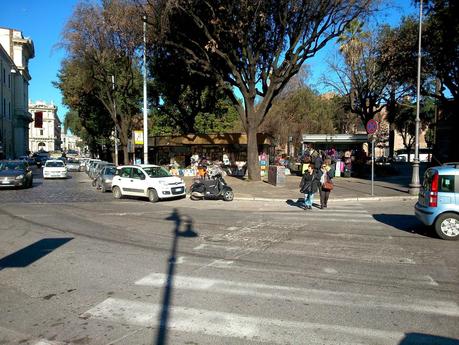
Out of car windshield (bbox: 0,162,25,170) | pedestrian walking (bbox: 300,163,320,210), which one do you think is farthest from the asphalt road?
car windshield (bbox: 0,162,25,170)

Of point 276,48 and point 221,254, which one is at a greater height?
point 276,48

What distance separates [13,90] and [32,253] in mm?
91861

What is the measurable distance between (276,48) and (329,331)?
71.4 feet

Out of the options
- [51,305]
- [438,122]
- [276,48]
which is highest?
[276,48]

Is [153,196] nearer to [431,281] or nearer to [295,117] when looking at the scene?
[431,281]

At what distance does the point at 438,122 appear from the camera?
3812 cm

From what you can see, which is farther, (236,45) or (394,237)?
(236,45)

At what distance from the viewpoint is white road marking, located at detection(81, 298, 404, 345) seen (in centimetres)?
448

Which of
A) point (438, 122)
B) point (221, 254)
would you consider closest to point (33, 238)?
point (221, 254)

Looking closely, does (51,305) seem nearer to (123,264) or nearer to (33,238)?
(123,264)

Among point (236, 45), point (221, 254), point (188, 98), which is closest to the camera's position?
point (221, 254)

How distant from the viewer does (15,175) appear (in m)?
23.1

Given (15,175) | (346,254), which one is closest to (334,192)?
(346,254)

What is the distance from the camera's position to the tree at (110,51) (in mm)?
30125
